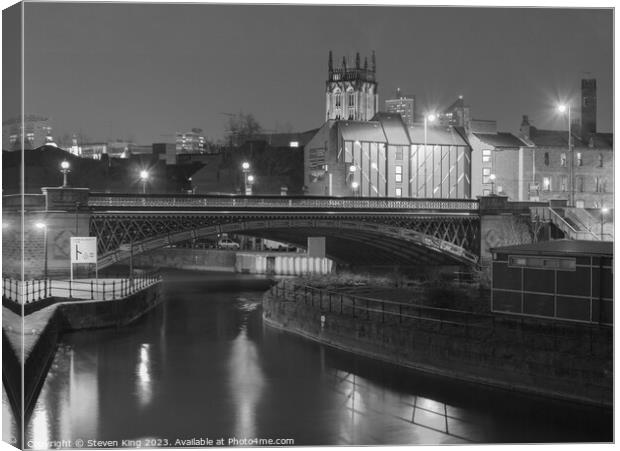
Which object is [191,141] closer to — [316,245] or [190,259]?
[190,259]

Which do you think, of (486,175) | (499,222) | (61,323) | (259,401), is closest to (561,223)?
(499,222)

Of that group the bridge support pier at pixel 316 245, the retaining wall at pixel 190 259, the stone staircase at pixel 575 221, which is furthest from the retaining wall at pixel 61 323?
the retaining wall at pixel 190 259

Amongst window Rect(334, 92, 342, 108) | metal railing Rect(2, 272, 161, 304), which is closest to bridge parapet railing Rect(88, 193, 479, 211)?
metal railing Rect(2, 272, 161, 304)

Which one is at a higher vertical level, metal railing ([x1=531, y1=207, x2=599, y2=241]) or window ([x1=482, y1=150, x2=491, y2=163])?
window ([x1=482, y1=150, x2=491, y2=163])

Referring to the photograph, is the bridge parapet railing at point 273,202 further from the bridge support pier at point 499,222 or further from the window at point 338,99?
the window at point 338,99

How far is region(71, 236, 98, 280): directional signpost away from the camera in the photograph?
21.2 m

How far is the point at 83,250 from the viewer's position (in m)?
22.2

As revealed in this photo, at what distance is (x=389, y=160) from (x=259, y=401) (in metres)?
26.4

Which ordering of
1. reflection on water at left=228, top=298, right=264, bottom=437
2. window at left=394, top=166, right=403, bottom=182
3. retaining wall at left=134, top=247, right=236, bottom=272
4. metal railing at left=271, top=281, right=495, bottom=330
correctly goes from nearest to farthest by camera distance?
reflection on water at left=228, top=298, right=264, bottom=437, metal railing at left=271, top=281, right=495, bottom=330, window at left=394, top=166, right=403, bottom=182, retaining wall at left=134, top=247, right=236, bottom=272

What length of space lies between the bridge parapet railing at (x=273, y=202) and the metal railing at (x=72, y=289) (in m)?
2.49

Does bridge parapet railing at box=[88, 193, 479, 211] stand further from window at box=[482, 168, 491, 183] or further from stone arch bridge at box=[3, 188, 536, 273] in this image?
window at box=[482, 168, 491, 183]

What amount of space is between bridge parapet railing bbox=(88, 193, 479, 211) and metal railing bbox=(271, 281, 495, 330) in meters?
3.45

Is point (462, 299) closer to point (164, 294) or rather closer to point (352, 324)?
point (352, 324)

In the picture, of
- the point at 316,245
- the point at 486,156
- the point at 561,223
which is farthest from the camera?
the point at 486,156
